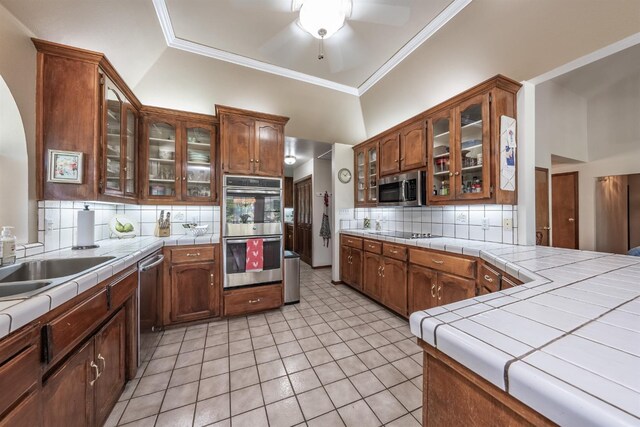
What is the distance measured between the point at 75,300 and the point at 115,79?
1898 mm

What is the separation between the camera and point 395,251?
2.69 m

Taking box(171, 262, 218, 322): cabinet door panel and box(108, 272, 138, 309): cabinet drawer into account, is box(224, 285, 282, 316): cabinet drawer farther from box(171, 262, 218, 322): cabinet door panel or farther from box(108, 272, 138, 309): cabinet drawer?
box(108, 272, 138, 309): cabinet drawer

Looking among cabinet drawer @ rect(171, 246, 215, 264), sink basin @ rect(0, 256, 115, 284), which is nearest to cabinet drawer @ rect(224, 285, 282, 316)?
cabinet drawer @ rect(171, 246, 215, 264)

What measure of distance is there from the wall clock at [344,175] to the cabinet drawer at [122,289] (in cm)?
297

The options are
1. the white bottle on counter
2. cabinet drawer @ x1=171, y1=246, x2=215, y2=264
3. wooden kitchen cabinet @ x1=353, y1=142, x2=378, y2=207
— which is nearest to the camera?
the white bottle on counter

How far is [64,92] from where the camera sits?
166cm

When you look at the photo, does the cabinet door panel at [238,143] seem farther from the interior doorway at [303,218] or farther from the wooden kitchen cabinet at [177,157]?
the interior doorway at [303,218]

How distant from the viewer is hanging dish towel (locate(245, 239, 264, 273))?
2676mm

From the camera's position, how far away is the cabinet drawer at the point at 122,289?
1.35 metres

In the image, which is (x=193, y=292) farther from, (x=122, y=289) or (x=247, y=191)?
(x=247, y=191)

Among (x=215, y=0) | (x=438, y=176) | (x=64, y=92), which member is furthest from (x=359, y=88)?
(x=64, y=92)

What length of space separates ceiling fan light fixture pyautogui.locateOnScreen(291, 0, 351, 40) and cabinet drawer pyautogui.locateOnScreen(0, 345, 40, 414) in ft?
8.06

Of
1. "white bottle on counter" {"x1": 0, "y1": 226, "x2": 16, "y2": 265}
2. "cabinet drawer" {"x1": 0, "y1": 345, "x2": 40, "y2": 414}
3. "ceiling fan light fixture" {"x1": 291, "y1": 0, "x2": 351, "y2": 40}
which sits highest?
"ceiling fan light fixture" {"x1": 291, "y1": 0, "x2": 351, "y2": 40}

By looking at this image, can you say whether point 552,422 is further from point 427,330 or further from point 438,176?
point 438,176
